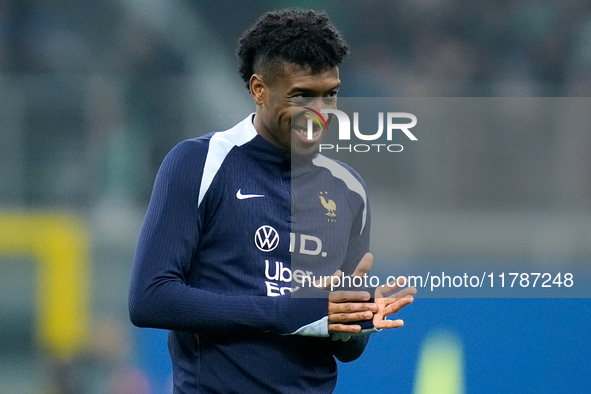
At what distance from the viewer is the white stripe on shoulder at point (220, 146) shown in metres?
1.30

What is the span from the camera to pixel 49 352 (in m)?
3.06

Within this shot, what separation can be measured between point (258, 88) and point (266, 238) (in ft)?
1.01

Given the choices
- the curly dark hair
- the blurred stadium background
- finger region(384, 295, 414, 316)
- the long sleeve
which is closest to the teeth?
the curly dark hair

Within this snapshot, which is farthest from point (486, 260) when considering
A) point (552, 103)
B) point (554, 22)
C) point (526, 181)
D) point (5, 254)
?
point (5, 254)

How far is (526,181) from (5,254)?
7.13 feet

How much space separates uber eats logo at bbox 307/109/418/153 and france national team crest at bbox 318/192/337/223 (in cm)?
15

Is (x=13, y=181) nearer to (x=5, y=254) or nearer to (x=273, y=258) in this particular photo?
(x=5, y=254)

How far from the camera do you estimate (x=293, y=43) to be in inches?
54.2

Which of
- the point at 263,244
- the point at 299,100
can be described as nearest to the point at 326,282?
the point at 263,244

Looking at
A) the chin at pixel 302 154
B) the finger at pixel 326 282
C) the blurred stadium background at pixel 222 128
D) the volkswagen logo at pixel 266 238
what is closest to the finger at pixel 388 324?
the finger at pixel 326 282

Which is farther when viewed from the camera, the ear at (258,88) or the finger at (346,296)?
the ear at (258,88)

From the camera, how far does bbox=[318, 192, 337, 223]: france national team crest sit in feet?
4.73

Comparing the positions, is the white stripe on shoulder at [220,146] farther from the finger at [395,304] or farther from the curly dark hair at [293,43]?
the finger at [395,304]

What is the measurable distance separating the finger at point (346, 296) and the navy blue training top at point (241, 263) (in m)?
0.02
